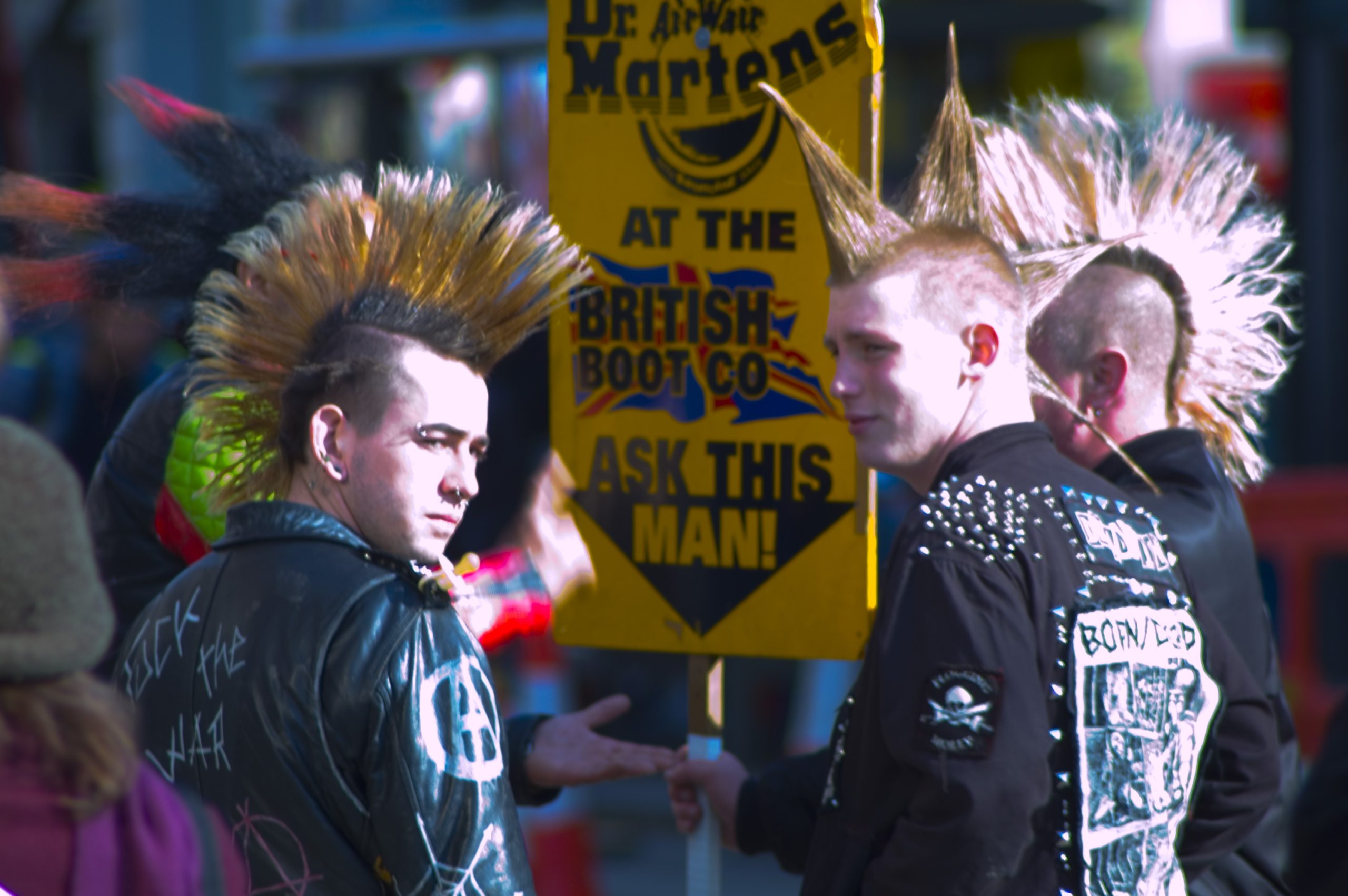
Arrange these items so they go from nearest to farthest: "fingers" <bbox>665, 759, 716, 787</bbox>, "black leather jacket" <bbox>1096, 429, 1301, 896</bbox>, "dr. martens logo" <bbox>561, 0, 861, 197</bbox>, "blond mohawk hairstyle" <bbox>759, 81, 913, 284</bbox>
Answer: "blond mohawk hairstyle" <bbox>759, 81, 913, 284</bbox> → "black leather jacket" <bbox>1096, 429, 1301, 896</bbox> → "dr. martens logo" <bbox>561, 0, 861, 197</bbox> → "fingers" <bbox>665, 759, 716, 787</bbox>

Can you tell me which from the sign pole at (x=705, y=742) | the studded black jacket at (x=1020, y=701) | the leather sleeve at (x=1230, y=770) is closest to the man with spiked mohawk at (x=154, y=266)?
the sign pole at (x=705, y=742)

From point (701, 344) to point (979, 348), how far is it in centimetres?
65

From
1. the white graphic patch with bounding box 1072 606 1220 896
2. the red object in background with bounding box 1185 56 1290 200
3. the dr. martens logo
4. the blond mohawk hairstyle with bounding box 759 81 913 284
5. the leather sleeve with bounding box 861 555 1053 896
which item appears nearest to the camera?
the leather sleeve with bounding box 861 555 1053 896

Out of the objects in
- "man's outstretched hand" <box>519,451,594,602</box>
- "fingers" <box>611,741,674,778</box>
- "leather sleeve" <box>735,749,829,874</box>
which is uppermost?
"man's outstretched hand" <box>519,451,594,602</box>

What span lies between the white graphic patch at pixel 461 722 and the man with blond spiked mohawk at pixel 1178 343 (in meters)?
1.21

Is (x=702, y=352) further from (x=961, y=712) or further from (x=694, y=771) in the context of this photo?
(x=961, y=712)

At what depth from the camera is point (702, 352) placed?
9.72ft

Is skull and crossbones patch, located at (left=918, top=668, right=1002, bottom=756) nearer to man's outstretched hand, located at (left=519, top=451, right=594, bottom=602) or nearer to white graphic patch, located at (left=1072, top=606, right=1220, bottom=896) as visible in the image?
white graphic patch, located at (left=1072, top=606, right=1220, bottom=896)

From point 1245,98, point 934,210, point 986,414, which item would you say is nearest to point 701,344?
point 934,210

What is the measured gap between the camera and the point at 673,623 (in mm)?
3002

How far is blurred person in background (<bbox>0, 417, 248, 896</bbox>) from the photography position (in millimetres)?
1562

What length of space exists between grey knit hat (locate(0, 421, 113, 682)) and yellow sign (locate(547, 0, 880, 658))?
4.76 feet

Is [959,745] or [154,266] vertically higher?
[154,266]

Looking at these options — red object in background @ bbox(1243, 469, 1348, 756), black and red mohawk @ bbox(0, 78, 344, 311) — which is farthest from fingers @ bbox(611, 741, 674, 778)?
red object in background @ bbox(1243, 469, 1348, 756)
